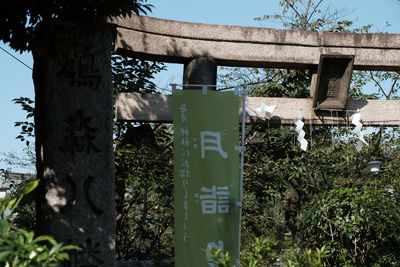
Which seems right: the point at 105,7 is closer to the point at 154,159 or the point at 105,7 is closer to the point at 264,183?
the point at 154,159

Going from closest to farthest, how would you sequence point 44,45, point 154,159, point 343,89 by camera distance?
1. point 44,45
2. point 343,89
3. point 154,159

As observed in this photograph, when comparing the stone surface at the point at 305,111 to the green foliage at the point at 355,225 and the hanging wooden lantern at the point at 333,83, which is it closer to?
the hanging wooden lantern at the point at 333,83

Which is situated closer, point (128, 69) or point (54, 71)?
point (54, 71)

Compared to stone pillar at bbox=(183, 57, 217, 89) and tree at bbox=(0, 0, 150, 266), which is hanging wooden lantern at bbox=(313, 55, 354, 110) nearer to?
stone pillar at bbox=(183, 57, 217, 89)

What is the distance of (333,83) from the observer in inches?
269

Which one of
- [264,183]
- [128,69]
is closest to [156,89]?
[128,69]

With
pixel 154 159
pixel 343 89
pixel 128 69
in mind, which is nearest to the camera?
pixel 343 89

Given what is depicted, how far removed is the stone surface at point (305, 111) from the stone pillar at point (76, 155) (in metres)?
1.91

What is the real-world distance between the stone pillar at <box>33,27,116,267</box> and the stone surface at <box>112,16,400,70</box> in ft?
5.61

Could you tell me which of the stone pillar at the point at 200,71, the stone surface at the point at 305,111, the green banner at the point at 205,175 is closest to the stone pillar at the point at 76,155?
the green banner at the point at 205,175

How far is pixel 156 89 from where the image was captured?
898cm

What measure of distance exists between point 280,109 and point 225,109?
1.51 metres

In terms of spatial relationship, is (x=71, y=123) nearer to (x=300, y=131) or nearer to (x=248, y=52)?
(x=248, y=52)

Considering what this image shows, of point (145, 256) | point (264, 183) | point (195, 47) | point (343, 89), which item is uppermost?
point (195, 47)
